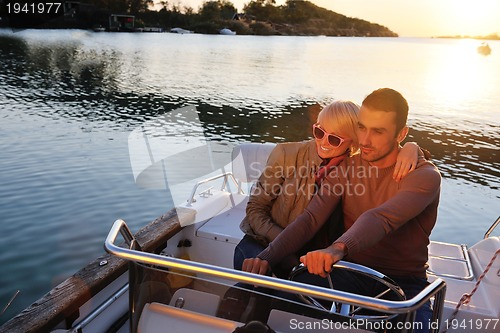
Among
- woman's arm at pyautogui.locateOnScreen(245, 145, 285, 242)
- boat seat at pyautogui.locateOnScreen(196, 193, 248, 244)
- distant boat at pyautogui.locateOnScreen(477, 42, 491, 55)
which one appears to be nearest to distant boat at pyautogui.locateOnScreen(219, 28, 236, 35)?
distant boat at pyautogui.locateOnScreen(477, 42, 491, 55)

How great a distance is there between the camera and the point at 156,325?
189 cm

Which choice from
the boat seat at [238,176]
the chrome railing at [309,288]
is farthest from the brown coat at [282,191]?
the chrome railing at [309,288]

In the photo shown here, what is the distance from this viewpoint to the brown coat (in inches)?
110

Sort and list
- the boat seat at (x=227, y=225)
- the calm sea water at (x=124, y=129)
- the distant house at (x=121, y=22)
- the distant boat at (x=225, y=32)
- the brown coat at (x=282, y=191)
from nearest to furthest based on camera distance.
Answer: the brown coat at (x=282, y=191)
the boat seat at (x=227, y=225)
the calm sea water at (x=124, y=129)
the distant house at (x=121, y=22)
the distant boat at (x=225, y=32)

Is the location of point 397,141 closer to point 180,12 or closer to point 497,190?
point 497,190

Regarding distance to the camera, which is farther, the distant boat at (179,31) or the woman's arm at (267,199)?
the distant boat at (179,31)

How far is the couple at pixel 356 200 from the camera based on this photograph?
2.20 meters

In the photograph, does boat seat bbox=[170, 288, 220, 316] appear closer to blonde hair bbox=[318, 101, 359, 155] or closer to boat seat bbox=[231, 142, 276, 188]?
blonde hair bbox=[318, 101, 359, 155]

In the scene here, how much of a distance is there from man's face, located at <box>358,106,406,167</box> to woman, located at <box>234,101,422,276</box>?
23cm

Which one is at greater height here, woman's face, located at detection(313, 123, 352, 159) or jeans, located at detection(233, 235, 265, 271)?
woman's face, located at detection(313, 123, 352, 159)

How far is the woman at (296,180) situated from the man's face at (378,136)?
226 mm

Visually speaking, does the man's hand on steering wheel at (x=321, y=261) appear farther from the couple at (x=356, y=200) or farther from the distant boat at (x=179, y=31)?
the distant boat at (x=179, y=31)

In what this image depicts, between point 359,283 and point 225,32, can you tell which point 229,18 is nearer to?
point 225,32

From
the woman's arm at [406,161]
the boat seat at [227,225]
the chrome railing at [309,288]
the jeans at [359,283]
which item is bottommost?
the boat seat at [227,225]
